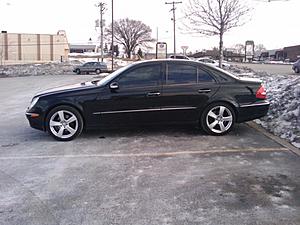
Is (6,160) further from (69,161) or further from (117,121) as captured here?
(117,121)

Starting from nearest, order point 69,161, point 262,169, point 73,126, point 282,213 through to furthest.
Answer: point 282,213 < point 262,169 < point 69,161 < point 73,126

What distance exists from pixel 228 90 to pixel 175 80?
3.34ft

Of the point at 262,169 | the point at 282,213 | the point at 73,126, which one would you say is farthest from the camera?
the point at 73,126

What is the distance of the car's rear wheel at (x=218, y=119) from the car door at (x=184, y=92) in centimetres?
20

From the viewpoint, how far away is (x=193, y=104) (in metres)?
7.02

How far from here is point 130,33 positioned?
285 feet

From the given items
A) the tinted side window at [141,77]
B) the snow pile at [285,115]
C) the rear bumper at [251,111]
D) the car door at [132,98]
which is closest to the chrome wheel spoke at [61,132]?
the car door at [132,98]

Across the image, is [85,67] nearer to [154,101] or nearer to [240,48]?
[154,101]

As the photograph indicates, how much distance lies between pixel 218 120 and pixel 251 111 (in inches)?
26.5

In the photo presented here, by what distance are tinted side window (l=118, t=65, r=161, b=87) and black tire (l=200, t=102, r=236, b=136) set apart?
114 cm

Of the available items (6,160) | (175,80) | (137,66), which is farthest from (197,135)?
(6,160)

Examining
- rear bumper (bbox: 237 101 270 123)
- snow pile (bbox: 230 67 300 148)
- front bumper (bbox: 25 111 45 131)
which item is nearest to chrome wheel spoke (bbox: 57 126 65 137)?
front bumper (bbox: 25 111 45 131)

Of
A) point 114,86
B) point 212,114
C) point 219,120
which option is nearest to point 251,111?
point 219,120

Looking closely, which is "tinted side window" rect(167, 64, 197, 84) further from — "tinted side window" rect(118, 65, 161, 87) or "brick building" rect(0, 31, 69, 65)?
"brick building" rect(0, 31, 69, 65)
